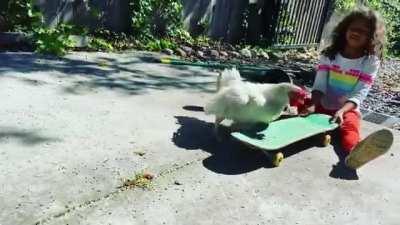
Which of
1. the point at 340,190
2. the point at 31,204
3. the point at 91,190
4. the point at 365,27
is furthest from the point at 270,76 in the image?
the point at 31,204

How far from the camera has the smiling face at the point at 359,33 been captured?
4.20m

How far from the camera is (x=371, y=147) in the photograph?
337cm

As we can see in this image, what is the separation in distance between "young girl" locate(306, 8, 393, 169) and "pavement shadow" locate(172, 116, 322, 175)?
0.38 metres

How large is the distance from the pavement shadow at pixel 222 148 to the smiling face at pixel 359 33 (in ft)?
3.08

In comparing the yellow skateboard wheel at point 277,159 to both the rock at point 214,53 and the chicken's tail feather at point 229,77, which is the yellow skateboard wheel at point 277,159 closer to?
the chicken's tail feather at point 229,77

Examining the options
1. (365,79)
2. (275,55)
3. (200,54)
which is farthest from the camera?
(275,55)

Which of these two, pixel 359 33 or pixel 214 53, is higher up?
pixel 359 33

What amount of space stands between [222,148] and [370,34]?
5.32 ft

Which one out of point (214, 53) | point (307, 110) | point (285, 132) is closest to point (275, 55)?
point (214, 53)

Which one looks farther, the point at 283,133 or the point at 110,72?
the point at 110,72

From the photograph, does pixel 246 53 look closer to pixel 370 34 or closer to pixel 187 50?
pixel 187 50

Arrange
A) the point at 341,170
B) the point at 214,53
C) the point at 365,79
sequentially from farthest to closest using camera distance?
the point at 214,53
the point at 365,79
the point at 341,170

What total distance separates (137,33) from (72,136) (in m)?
3.90

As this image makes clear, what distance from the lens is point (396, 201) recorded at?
328cm
